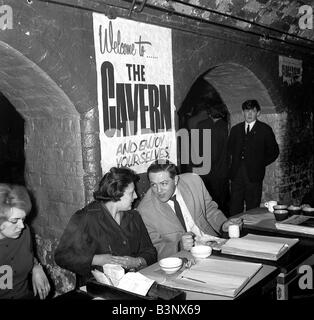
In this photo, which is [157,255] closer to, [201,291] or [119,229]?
[119,229]

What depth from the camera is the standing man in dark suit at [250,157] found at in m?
5.38

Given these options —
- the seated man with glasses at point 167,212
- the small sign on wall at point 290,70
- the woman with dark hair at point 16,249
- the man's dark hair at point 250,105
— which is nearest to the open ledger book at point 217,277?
the seated man with glasses at point 167,212

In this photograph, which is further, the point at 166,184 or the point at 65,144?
the point at 65,144

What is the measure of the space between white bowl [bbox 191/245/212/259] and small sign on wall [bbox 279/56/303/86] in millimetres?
4268

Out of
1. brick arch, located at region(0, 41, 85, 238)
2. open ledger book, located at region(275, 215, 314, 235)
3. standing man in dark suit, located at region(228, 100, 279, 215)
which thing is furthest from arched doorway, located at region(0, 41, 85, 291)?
standing man in dark suit, located at region(228, 100, 279, 215)

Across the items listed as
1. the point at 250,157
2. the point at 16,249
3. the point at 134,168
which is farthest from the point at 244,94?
the point at 16,249

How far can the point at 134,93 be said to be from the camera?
3.79 meters

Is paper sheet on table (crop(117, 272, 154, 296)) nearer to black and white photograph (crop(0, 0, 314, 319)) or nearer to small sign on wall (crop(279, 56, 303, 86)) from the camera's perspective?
black and white photograph (crop(0, 0, 314, 319))

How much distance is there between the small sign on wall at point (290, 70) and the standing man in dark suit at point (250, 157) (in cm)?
116

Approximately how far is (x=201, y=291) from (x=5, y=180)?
4078mm

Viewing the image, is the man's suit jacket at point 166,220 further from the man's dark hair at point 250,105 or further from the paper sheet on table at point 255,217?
the man's dark hair at point 250,105

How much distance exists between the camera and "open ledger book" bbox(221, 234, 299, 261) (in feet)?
8.25

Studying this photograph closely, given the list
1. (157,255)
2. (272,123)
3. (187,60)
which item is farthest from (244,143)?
(157,255)

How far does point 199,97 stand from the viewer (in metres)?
7.07
